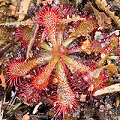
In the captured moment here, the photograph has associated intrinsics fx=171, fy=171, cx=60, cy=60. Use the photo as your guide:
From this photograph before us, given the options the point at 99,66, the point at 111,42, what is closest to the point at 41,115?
the point at 99,66

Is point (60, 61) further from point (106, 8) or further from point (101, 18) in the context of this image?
point (106, 8)

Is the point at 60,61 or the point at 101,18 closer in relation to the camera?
the point at 101,18

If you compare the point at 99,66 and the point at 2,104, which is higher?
the point at 99,66

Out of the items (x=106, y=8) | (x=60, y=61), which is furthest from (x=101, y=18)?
(x=60, y=61)

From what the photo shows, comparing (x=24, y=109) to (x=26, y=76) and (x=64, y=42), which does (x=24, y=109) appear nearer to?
(x=26, y=76)

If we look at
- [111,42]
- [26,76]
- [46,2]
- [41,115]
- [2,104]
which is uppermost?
[46,2]

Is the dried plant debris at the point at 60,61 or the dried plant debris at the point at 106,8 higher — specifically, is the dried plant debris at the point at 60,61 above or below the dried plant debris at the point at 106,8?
below

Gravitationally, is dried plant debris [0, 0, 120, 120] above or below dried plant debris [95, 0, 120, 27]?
below

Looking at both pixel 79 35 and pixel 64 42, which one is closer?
pixel 79 35
